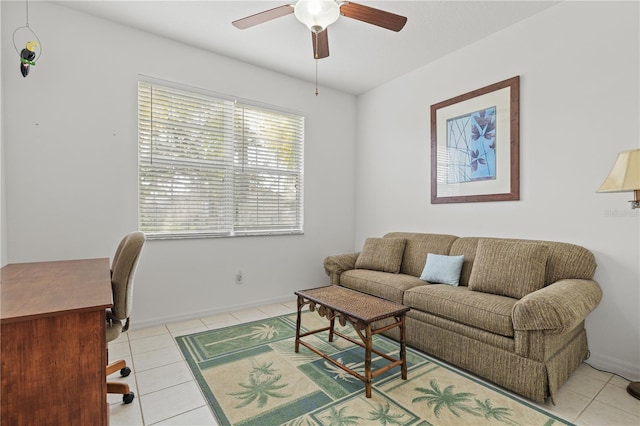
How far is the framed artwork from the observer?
9.23 feet

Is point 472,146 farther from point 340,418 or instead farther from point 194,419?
point 194,419

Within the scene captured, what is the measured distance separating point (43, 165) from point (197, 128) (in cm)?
129

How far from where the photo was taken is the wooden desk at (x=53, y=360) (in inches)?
42.5

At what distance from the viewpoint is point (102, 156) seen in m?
2.75

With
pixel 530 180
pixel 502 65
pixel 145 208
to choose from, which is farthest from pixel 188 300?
pixel 502 65

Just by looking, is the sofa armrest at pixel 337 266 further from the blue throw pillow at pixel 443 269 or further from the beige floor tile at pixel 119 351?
the beige floor tile at pixel 119 351

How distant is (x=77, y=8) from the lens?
2.61m

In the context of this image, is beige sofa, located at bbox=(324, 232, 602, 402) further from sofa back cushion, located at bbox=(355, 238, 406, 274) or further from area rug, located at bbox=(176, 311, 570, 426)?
sofa back cushion, located at bbox=(355, 238, 406, 274)

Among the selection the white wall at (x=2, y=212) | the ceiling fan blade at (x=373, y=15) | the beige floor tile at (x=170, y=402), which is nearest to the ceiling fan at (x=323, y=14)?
the ceiling fan blade at (x=373, y=15)

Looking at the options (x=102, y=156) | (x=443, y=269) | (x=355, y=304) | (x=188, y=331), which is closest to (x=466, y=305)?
(x=443, y=269)

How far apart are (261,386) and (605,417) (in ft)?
6.42

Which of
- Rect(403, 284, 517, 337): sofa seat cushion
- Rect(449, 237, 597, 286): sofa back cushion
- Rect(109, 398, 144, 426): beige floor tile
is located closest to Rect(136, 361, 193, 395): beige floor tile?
Result: Rect(109, 398, 144, 426): beige floor tile

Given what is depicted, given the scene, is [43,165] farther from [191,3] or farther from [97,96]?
[191,3]

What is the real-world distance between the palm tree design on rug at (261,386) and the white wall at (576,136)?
2.27 m
